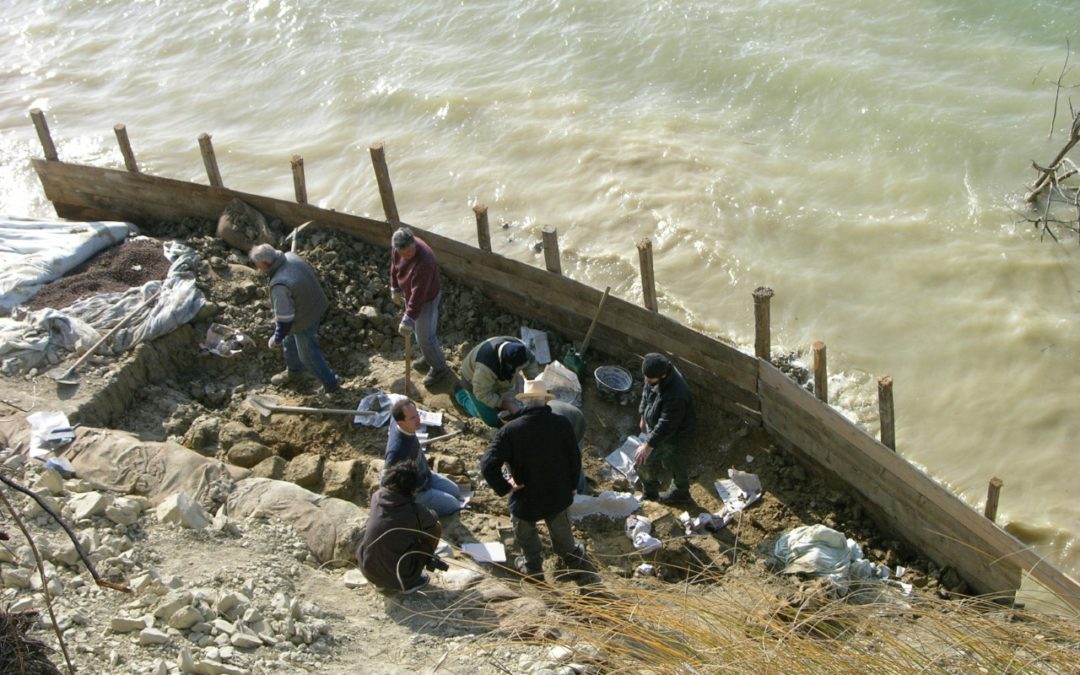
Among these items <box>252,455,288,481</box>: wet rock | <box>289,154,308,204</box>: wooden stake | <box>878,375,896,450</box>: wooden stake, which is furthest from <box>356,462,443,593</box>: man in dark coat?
<box>289,154,308,204</box>: wooden stake

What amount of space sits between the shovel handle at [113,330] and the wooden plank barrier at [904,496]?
18.4ft

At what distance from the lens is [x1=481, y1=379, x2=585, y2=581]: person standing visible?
6.27m

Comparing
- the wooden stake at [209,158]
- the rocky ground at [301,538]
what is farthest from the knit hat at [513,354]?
the wooden stake at [209,158]

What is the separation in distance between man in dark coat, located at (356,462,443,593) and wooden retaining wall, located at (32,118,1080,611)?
3.11 m

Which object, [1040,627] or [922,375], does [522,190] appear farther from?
[1040,627]

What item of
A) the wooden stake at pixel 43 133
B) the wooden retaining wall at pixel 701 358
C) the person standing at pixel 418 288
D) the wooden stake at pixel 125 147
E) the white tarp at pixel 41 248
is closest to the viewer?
the wooden retaining wall at pixel 701 358

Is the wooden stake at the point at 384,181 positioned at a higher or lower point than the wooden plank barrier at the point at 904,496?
higher

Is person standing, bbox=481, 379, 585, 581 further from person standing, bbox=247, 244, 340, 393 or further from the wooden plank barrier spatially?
person standing, bbox=247, 244, 340, 393

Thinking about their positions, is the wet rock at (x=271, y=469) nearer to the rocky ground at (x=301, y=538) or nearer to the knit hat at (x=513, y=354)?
the rocky ground at (x=301, y=538)

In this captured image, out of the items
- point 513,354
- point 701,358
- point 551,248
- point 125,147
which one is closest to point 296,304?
point 513,354

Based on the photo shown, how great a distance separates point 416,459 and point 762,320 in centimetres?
313

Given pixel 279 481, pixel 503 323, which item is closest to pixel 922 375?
pixel 503 323

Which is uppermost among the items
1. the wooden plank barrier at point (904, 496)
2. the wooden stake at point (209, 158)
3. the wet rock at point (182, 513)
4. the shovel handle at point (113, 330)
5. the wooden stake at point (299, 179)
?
the wooden stake at point (209, 158)

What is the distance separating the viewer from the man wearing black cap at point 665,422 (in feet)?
24.1
